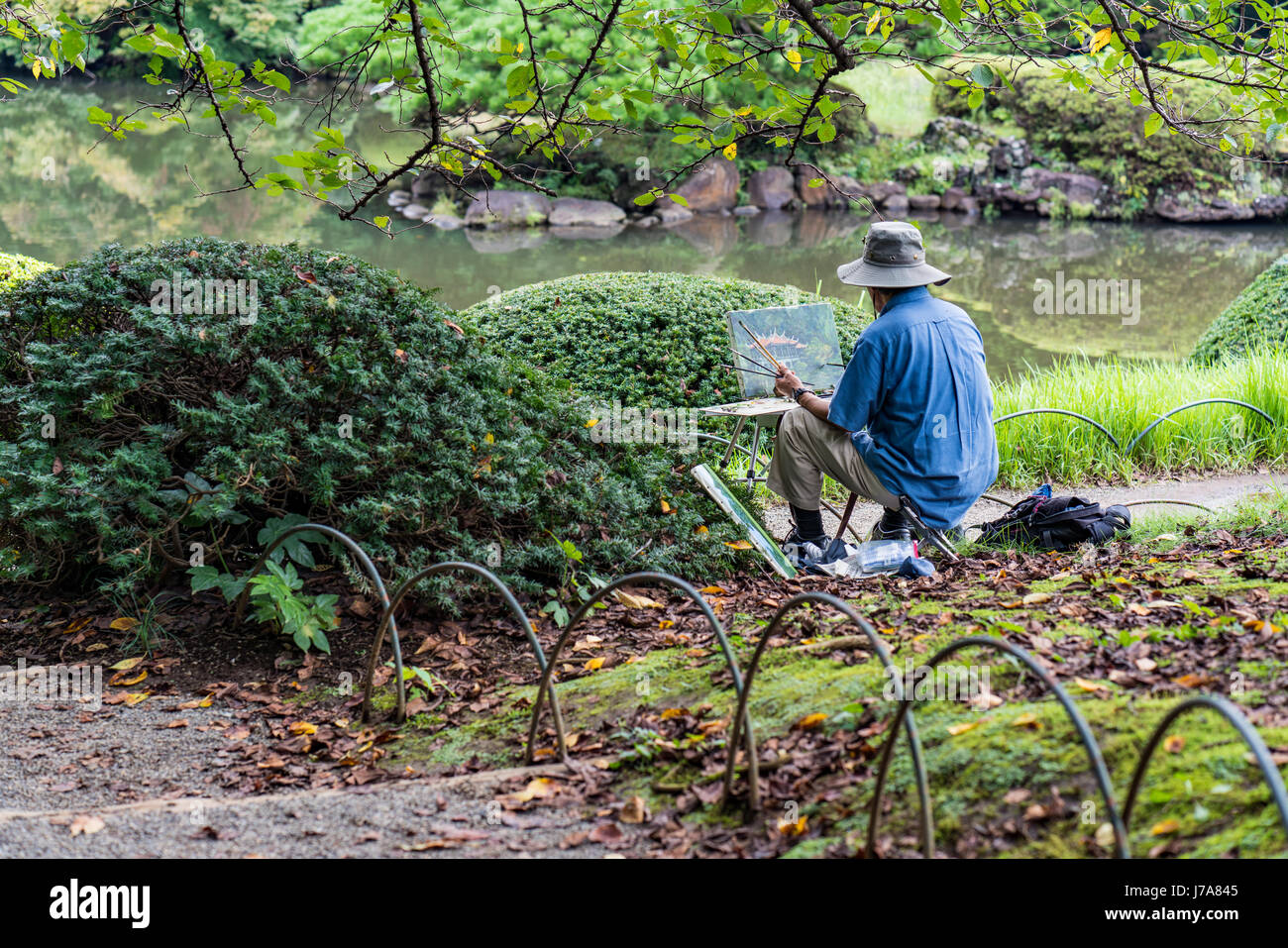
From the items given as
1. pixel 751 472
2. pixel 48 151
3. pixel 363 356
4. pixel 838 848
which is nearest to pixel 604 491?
pixel 363 356

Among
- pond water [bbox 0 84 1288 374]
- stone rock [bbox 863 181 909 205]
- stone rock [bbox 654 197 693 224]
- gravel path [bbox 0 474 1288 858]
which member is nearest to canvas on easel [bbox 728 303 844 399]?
gravel path [bbox 0 474 1288 858]

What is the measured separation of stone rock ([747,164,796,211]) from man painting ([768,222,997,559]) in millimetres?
20411

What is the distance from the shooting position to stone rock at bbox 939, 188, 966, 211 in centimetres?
2459

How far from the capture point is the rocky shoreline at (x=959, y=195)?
23.4 m

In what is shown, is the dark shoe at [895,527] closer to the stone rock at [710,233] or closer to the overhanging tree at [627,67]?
the overhanging tree at [627,67]

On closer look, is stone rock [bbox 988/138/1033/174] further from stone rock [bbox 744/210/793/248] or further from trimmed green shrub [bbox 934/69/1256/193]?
stone rock [bbox 744/210/793/248]

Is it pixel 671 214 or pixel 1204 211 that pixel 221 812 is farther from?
pixel 1204 211

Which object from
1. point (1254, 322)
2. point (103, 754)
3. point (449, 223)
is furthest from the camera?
point (449, 223)

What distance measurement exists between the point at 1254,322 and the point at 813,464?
6.22m

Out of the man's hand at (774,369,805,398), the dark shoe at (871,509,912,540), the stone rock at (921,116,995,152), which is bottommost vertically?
the dark shoe at (871,509,912,540)

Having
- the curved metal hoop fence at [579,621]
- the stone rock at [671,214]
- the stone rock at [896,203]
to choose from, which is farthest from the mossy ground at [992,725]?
the stone rock at [896,203]

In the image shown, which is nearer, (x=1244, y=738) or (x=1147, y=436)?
(x=1244, y=738)

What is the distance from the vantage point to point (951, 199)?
80.7 ft

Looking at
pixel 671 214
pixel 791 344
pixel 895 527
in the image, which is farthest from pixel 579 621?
pixel 671 214
